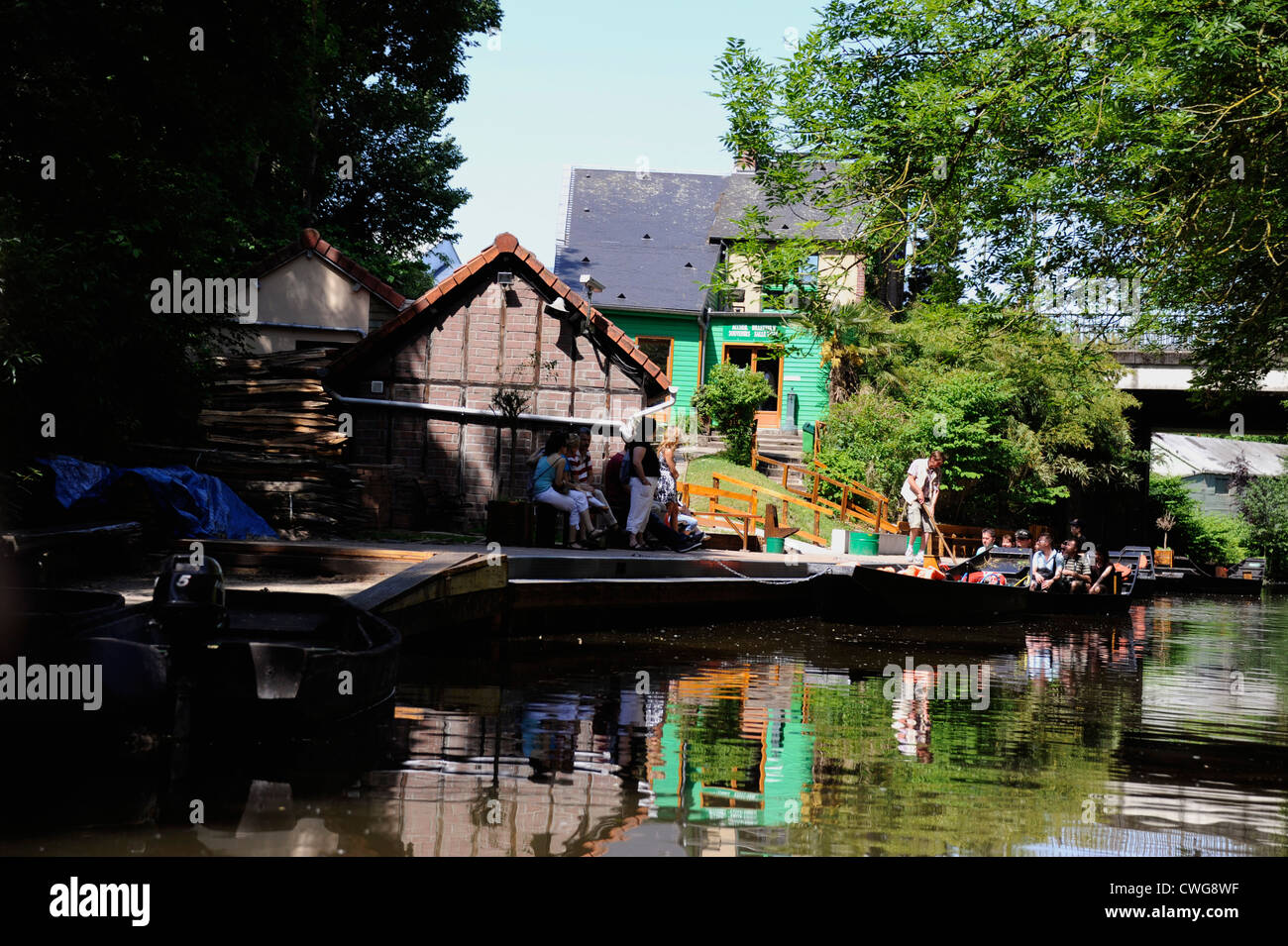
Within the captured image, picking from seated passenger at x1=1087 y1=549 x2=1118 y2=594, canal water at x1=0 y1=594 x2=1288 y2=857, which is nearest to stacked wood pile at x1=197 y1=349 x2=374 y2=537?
canal water at x1=0 y1=594 x2=1288 y2=857

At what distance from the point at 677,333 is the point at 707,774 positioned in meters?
31.3

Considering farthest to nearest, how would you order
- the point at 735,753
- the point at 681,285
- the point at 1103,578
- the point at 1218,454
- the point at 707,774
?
the point at 1218,454 < the point at 681,285 < the point at 1103,578 < the point at 735,753 < the point at 707,774

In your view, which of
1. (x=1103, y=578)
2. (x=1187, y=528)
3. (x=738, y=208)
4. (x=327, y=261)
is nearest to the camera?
(x=1103, y=578)

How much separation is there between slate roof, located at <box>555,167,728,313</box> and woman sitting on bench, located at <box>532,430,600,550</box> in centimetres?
2194

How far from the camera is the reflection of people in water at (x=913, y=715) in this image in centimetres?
741

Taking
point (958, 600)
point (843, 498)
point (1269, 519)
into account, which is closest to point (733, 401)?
point (843, 498)

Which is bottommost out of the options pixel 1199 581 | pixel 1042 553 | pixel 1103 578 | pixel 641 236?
pixel 1199 581

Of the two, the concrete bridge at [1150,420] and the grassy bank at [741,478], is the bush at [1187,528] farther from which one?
the grassy bank at [741,478]

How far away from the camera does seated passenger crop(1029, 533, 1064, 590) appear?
19828 millimetres

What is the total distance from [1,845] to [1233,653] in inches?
594

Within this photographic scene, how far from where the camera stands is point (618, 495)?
16.1 metres

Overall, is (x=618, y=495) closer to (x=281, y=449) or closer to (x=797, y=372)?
(x=281, y=449)

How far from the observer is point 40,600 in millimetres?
6508

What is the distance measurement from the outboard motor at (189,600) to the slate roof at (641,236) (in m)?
30.4
